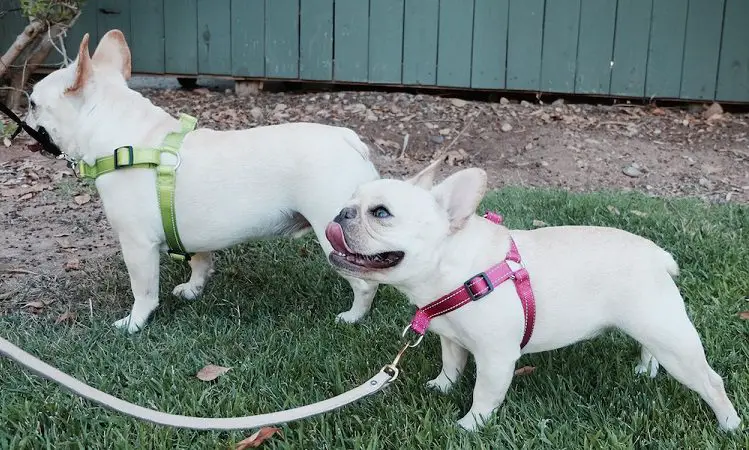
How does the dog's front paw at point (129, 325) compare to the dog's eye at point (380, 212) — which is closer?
the dog's eye at point (380, 212)

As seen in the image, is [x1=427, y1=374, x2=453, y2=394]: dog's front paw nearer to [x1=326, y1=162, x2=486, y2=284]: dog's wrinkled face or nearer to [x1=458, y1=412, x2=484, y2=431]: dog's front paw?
[x1=458, y1=412, x2=484, y2=431]: dog's front paw

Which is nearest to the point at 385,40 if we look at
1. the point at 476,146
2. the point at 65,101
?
the point at 476,146

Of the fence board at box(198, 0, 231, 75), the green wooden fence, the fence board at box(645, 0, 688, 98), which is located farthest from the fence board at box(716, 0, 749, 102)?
the fence board at box(198, 0, 231, 75)

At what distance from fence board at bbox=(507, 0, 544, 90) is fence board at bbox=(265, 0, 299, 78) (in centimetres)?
206

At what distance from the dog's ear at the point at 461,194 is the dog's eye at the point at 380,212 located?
0.55ft

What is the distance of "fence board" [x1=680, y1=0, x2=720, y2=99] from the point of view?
7504 mm

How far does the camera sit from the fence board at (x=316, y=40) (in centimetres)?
768

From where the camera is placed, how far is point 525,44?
769 centimetres

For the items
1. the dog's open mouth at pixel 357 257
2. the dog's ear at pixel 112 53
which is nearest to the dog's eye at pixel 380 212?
the dog's open mouth at pixel 357 257

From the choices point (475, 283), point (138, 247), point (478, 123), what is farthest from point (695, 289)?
point (478, 123)

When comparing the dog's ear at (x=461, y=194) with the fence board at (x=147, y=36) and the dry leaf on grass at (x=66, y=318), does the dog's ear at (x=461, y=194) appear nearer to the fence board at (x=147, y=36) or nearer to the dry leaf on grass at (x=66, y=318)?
the dry leaf on grass at (x=66, y=318)

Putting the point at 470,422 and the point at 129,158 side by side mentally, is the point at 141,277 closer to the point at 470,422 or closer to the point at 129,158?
the point at 129,158

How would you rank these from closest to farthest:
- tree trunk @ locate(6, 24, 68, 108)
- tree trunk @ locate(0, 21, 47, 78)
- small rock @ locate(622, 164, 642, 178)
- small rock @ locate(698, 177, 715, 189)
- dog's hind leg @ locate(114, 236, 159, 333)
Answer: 1. dog's hind leg @ locate(114, 236, 159, 333)
2. small rock @ locate(698, 177, 715, 189)
3. tree trunk @ locate(0, 21, 47, 78)
4. small rock @ locate(622, 164, 642, 178)
5. tree trunk @ locate(6, 24, 68, 108)

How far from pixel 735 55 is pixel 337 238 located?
6546 mm
